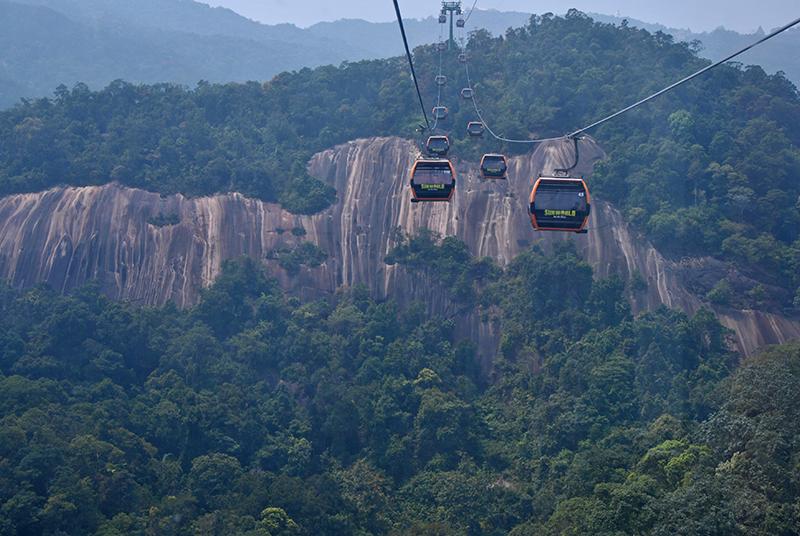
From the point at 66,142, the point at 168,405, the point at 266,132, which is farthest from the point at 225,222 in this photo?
the point at 168,405

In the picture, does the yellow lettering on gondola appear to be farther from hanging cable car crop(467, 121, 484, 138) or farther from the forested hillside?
hanging cable car crop(467, 121, 484, 138)

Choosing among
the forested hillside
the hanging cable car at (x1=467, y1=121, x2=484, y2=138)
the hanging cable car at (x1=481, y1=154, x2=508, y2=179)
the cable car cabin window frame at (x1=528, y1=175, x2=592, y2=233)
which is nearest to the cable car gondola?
the cable car cabin window frame at (x1=528, y1=175, x2=592, y2=233)

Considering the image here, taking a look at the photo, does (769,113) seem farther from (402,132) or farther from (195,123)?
(195,123)

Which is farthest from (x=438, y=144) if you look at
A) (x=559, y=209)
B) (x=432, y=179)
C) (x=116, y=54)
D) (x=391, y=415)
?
(x=116, y=54)

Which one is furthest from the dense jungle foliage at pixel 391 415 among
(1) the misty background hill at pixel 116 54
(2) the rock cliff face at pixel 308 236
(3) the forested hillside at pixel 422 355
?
(1) the misty background hill at pixel 116 54

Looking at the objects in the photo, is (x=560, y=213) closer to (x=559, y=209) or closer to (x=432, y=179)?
(x=559, y=209)

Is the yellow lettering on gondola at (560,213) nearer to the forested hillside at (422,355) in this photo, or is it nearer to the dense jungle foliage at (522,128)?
the forested hillside at (422,355)

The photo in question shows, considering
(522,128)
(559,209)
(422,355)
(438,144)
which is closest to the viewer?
(559,209)
